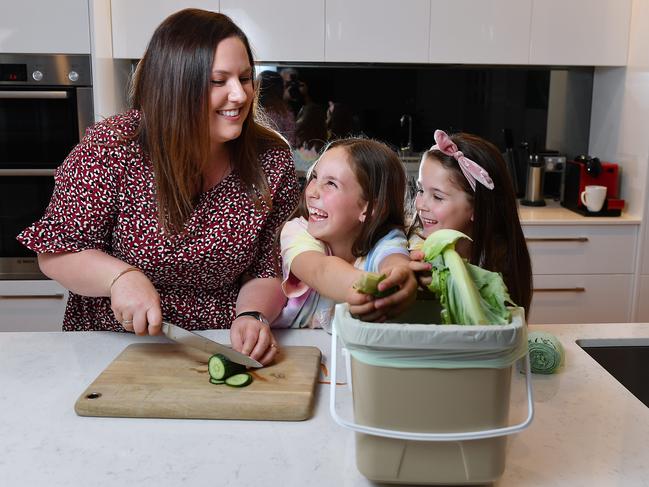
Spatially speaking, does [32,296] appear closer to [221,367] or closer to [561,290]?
[221,367]

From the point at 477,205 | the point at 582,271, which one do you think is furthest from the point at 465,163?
the point at 582,271

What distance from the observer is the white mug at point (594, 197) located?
2996 mm

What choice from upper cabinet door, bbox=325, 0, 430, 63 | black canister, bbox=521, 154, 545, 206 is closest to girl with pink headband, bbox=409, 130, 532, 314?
upper cabinet door, bbox=325, 0, 430, 63

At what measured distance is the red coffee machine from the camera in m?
3.04

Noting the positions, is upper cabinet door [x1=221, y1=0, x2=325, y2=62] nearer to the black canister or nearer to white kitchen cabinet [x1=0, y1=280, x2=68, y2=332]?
the black canister

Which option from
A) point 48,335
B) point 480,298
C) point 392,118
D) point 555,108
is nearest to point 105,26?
point 392,118

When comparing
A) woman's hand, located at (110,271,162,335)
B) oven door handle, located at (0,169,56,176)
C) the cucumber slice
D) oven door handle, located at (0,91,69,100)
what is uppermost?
oven door handle, located at (0,91,69,100)

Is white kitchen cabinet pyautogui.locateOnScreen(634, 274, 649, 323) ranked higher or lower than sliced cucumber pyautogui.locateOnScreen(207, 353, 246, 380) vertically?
lower

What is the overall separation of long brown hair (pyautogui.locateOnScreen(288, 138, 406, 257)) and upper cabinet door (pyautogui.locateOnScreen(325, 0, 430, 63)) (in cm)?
168

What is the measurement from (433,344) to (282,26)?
242 cm

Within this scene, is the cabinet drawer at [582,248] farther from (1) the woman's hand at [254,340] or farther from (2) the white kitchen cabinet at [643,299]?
(1) the woman's hand at [254,340]

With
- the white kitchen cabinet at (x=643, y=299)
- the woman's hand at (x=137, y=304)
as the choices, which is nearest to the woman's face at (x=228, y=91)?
the woman's hand at (x=137, y=304)

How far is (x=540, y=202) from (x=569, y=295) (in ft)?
1.47

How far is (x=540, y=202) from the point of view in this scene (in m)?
3.25
